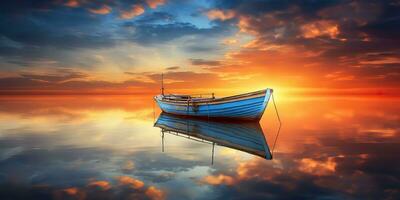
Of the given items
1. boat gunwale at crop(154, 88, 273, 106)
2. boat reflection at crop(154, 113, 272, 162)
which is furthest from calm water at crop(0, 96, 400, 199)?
boat gunwale at crop(154, 88, 273, 106)

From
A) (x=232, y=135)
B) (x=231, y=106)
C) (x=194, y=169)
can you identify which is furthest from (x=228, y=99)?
(x=194, y=169)

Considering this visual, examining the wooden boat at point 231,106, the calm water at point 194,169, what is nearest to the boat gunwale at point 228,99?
the wooden boat at point 231,106

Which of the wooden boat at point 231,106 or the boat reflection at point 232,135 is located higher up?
the wooden boat at point 231,106

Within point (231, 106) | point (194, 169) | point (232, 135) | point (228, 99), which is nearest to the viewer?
point (194, 169)

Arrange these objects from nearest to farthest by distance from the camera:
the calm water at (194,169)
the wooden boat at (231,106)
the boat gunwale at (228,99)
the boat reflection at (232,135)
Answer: the calm water at (194,169) → the boat reflection at (232,135) → the boat gunwale at (228,99) → the wooden boat at (231,106)

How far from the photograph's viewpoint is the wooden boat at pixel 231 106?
2369 cm

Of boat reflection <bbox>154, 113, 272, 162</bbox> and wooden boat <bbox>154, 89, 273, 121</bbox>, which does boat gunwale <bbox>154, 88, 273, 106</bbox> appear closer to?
wooden boat <bbox>154, 89, 273, 121</bbox>

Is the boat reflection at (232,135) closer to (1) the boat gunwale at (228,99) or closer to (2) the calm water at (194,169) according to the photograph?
(2) the calm water at (194,169)

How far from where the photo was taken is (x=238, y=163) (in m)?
12.0

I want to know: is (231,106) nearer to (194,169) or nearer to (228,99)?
(228,99)

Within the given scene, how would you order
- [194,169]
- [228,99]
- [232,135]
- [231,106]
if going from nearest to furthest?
[194,169], [232,135], [228,99], [231,106]

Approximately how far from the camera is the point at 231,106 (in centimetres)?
2534

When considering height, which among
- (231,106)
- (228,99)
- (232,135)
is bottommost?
(232,135)

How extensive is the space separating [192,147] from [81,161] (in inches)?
211
